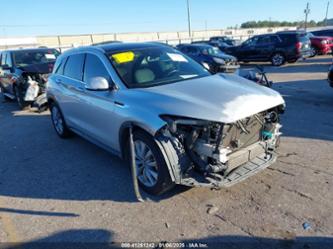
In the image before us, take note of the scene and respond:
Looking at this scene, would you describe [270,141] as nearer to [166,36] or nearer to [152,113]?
[152,113]

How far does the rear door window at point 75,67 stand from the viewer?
16.8 ft

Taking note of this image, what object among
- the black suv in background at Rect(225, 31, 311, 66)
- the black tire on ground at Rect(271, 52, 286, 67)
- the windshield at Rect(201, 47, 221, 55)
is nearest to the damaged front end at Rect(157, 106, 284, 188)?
the windshield at Rect(201, 47, 221, 55)

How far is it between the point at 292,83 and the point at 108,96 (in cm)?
934

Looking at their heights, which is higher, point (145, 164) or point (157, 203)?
point (145, 164)

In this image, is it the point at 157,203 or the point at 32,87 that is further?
the point at 32,87

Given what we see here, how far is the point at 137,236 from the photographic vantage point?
124 inches

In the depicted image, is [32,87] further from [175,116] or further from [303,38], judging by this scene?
[303,38]

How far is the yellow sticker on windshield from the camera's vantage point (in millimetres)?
4388

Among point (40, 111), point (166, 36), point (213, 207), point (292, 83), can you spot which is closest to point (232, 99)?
point (213, 207)

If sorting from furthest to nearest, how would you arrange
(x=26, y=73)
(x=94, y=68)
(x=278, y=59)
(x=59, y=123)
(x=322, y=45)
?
(x=322, y=45) → (x=278, y=59) → (x=26, y=73) → (x=59, y=123) → (x=94, y=68)

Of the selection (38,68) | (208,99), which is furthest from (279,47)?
(208,99)

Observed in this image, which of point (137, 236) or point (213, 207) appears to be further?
point (213, 207)

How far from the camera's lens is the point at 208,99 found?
11.2 ft

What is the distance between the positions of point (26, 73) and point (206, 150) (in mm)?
8110
